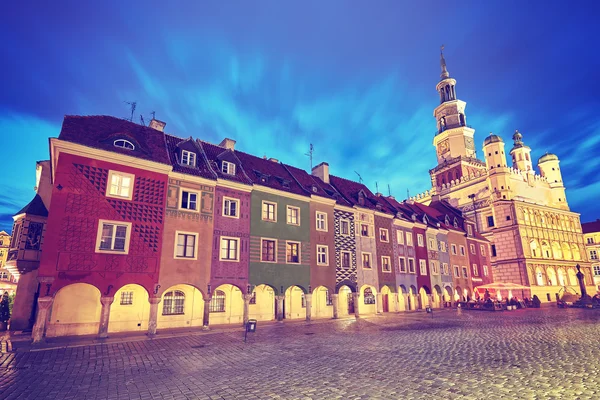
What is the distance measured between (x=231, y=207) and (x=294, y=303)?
35.9 feet

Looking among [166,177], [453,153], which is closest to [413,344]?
[166,177]

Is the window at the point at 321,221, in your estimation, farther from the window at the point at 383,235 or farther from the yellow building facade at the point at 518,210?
the yellow building facade at the point at 518,210

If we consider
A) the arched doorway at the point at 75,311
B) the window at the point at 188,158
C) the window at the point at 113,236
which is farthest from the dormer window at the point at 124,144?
the arched doorway at the point at 75,311

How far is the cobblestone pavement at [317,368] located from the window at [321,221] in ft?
44.2

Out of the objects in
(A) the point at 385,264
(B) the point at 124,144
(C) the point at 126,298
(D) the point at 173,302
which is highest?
(B) the point at 124,144

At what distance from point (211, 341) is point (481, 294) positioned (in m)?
45.1

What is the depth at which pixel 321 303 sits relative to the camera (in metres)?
30.8

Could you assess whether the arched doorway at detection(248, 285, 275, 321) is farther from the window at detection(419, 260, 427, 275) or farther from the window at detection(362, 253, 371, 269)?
the window at detection(419, 260, 427, 275)

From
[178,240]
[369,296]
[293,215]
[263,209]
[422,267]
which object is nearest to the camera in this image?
[178,240]

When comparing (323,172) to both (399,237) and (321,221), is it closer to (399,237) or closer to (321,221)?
(321,221)

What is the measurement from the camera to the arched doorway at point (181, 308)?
22.1 m

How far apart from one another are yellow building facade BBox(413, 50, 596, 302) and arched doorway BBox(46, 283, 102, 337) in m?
56.1

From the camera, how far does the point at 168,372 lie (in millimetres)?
10742

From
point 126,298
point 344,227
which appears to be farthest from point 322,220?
point 126,298
